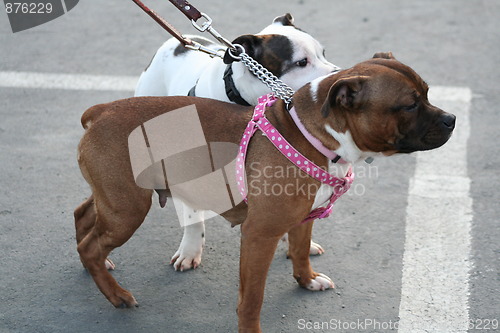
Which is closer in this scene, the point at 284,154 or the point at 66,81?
the point at 284,154

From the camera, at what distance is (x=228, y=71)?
14.0ft

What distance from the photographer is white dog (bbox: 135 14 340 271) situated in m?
4.16

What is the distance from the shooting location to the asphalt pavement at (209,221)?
4.16 meters

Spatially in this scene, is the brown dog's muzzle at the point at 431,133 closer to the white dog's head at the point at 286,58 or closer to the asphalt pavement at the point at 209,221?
the white dog's head at the point at 286,58

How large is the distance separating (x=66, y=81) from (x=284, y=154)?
3809mm

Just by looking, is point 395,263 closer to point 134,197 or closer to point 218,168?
point 218,168

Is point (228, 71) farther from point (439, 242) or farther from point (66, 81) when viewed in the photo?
point (66, 81)

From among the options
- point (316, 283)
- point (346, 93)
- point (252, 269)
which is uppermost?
point (346, 93)

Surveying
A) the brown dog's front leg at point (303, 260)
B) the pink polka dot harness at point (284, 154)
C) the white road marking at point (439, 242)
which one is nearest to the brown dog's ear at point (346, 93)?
the pink polka dot harness at point (284, 154)

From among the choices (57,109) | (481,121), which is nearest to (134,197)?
(57,109)

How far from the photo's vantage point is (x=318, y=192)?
3.75 metres

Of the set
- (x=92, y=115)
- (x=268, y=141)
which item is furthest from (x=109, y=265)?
(x=268, y=141)

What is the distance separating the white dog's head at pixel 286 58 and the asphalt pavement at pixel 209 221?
1.17 m

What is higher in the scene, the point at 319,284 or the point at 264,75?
the point at 264,75
